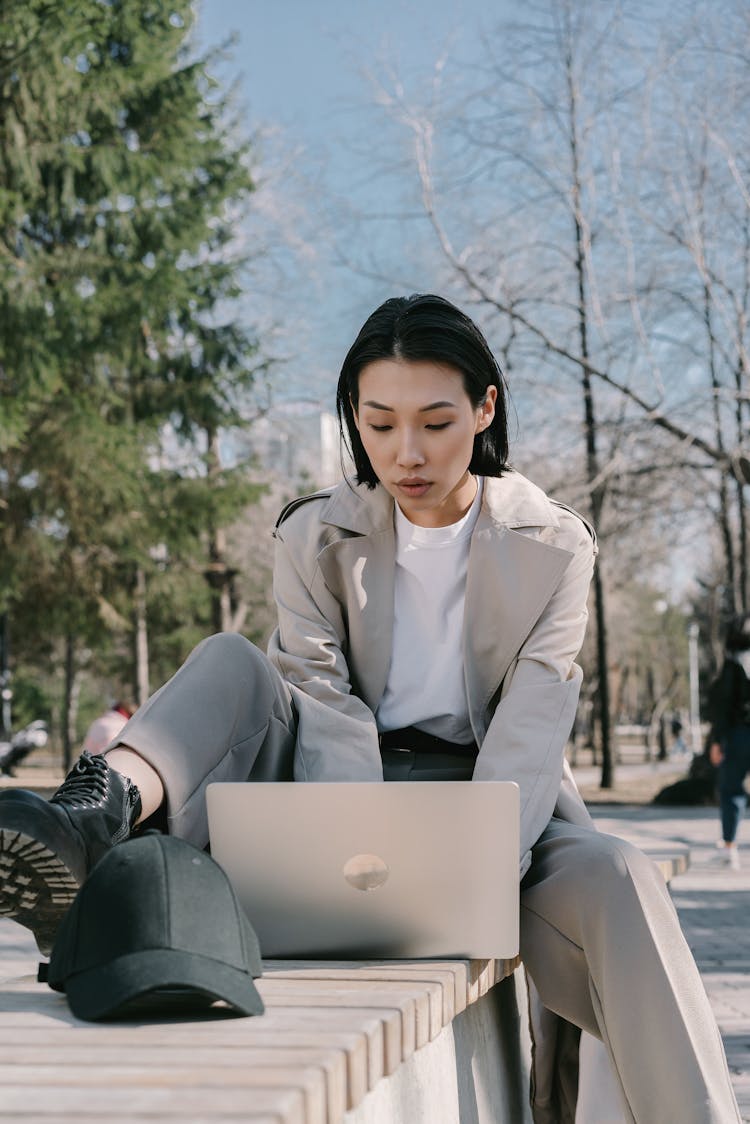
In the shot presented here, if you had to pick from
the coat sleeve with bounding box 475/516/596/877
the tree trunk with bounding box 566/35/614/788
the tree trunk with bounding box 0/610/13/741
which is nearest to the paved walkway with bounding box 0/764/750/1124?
the coat sleeve with bounding box 475/516/596/877

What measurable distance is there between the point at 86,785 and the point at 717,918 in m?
6.53

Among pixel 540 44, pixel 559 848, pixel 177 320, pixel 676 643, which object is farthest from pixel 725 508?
pixel 676 643

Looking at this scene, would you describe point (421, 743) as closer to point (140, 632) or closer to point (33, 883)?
point (33, 883)

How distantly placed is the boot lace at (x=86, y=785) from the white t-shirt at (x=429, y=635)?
1062 millimetres

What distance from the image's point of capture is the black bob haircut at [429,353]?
3.12 meters

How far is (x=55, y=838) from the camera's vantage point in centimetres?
210


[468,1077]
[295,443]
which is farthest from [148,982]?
[295,443]

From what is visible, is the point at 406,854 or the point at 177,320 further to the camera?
the point at 177,320

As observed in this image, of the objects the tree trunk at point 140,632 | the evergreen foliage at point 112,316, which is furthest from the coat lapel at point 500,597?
the tree trunk at point 140,632

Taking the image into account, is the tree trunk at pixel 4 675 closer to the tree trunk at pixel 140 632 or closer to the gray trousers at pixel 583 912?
the tree trunk at pixel 140 632

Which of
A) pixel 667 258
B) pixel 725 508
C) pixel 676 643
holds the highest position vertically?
pixel 667 258

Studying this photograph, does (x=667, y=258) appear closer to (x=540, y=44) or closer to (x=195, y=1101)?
(x=540, y=44)

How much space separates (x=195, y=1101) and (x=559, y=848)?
4.81 feet

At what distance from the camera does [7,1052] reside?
1.63m
